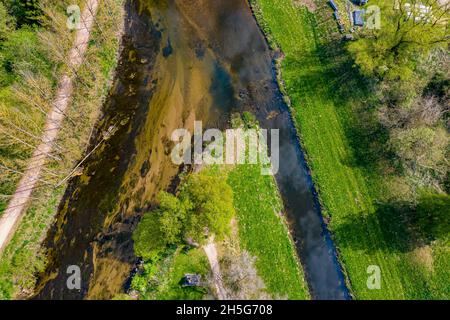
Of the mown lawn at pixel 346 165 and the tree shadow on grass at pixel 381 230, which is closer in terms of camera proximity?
the mown lawn at pixel 346 165

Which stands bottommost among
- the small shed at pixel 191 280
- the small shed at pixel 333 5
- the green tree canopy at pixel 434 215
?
the small shed at pixel 191 280

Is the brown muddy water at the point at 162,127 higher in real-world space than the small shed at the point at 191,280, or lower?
higher

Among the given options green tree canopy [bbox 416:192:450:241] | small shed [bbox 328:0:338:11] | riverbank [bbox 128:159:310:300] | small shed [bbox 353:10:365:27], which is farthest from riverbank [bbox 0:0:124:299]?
green tree canopy [bbox 416:192:450:241]

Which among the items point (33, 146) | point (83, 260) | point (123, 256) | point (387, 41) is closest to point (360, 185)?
point (387, 41)

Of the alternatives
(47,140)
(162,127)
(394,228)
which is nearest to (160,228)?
(162,127)

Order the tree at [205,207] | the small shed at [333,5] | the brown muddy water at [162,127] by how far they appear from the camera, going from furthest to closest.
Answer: the small shed at [333,5], the brown muddy water at [162,127], the tree at [205,207]

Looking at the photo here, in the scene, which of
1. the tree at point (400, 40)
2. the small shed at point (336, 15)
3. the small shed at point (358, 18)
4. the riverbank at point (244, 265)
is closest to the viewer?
the riverbank at point (244, 265)

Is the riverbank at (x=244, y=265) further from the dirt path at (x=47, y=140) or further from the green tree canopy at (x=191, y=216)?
the dirt path at (x=47, y=140)

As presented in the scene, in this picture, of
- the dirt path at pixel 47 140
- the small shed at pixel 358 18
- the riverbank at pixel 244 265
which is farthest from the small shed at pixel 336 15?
the dirt path at pixel 47 140
